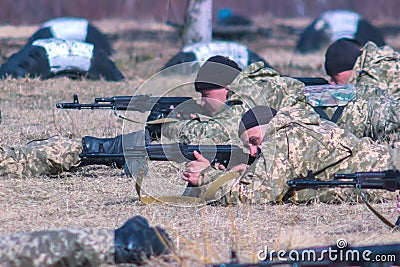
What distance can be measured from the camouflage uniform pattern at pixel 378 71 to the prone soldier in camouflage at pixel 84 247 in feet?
17.0

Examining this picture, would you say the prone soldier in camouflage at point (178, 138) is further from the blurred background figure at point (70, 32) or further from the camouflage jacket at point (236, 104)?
the blurred background figure at point (70, 32)

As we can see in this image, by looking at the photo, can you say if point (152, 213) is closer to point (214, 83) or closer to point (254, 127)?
point (254, 127)

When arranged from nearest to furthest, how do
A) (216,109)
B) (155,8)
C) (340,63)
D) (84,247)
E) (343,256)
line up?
(343,256), (84,247), (216,109), (340,63), (155,8)

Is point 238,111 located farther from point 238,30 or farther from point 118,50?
point 238,30

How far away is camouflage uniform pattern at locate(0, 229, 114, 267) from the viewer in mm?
4414

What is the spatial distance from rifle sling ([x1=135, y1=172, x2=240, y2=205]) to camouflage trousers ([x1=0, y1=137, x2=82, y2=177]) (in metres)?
1.11

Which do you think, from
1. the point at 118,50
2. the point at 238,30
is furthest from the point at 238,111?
the point at 238,30

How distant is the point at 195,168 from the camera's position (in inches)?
239

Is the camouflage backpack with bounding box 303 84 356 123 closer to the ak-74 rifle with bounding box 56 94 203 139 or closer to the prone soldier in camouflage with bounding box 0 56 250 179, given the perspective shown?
the prone soldier in camouflage with bounding box 0 56 250 179

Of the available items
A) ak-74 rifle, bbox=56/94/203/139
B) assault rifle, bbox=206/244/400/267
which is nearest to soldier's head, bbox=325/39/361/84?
ak-74 rifle, bbox=56/94/203/139

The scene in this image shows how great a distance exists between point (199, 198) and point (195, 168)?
268 millimetres

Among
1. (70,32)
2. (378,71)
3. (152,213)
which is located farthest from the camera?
(70,32)

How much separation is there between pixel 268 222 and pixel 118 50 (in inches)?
500

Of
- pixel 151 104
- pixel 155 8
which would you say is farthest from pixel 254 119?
pixel 155 8
